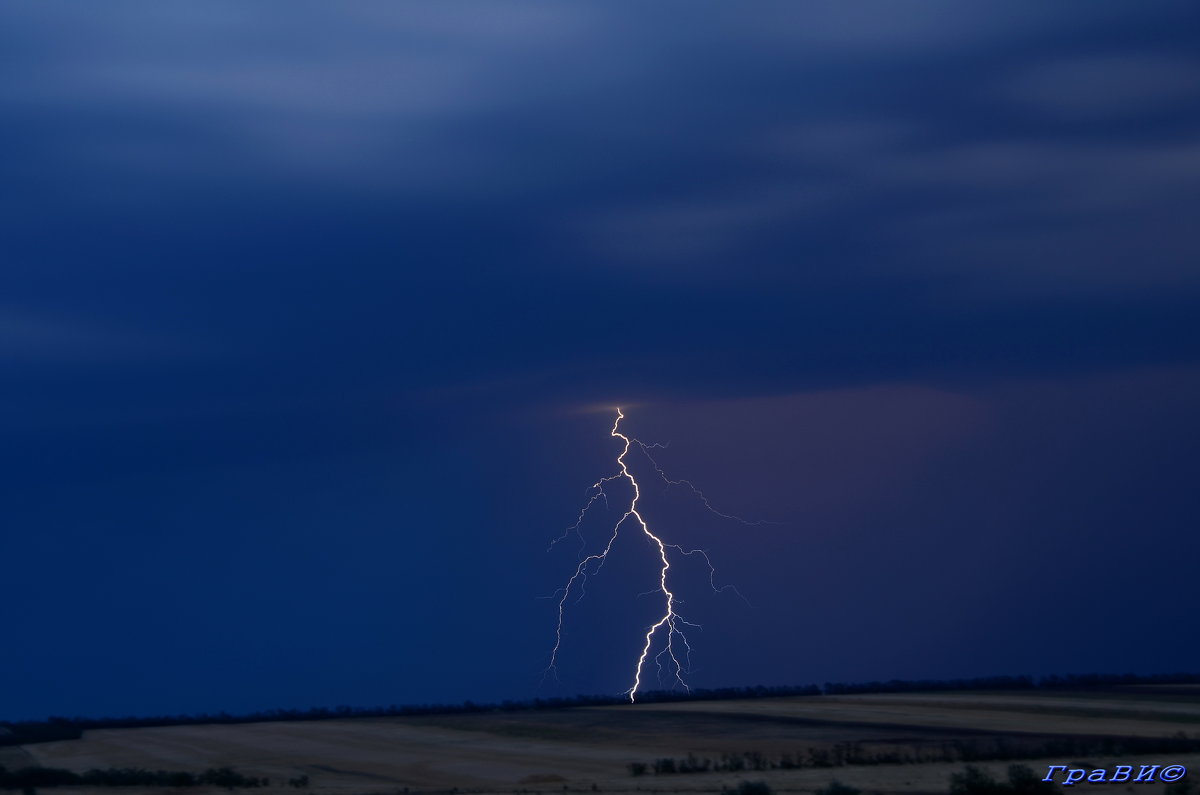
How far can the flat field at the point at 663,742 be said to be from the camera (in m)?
30.2

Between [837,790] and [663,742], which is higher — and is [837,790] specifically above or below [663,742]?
below

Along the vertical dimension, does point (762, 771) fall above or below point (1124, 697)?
below

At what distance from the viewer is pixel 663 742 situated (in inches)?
1646

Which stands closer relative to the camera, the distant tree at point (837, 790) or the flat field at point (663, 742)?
the distant tree at point (837, 790)

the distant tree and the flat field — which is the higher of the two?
the flat field

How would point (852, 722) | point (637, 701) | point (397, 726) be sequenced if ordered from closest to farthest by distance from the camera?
point (852, 722) → point (397, 726) → point (637, 701)

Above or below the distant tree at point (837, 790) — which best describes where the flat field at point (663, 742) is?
above

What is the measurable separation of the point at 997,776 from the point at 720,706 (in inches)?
1383

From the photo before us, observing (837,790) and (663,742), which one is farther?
(663,742)

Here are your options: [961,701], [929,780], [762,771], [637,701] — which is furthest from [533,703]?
[929,780]

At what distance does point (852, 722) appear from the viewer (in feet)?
151

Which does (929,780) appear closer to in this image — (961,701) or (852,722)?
(852,722)

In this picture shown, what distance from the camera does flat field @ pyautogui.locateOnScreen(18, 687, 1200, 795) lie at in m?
30.2

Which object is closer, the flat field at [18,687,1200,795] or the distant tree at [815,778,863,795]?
the distant tree at [815,778,863,795]
